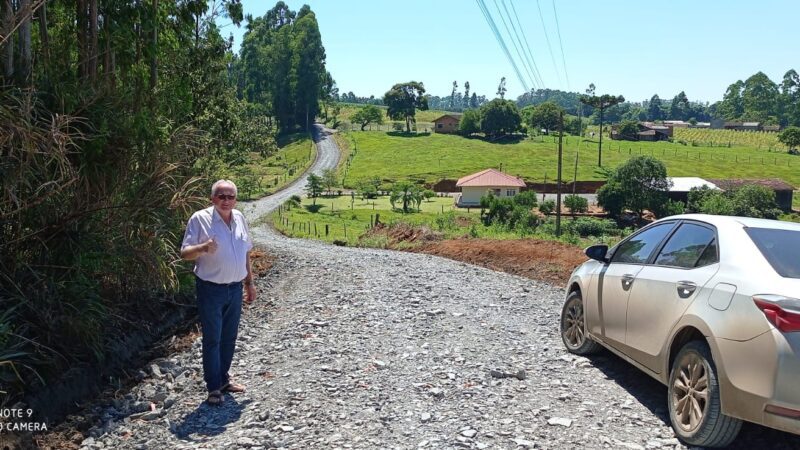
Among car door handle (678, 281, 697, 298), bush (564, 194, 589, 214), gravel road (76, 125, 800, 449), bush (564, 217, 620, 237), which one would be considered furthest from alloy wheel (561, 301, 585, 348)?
bush (564, 194, 589, 214)

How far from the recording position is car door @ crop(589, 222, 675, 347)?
601cm

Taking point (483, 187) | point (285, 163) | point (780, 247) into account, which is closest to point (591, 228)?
point (483, 187)

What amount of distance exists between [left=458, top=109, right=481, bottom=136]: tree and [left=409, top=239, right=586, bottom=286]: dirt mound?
10670 centimetres

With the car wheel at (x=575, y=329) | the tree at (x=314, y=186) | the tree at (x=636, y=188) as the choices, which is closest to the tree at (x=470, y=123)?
the tree at (x=636, y=188)

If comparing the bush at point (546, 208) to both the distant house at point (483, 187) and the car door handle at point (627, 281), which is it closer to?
the distant house at point (483, 187)

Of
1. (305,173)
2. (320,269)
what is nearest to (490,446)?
(320,269)

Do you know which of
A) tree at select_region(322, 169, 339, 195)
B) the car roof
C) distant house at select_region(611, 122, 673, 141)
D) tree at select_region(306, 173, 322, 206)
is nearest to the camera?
the car roof

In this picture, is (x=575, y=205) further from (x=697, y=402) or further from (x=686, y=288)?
(x=697, y=402)

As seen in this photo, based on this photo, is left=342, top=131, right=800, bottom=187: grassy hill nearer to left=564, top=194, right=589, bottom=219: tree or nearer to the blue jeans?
left=564, top=194, right=589, bottom=219: tree

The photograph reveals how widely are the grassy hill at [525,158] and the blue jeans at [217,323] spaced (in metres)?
74.4

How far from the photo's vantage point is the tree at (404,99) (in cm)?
13100

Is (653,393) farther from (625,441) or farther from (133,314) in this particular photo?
(133,314)

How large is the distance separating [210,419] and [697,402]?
4.11m

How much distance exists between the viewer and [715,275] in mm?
4680
